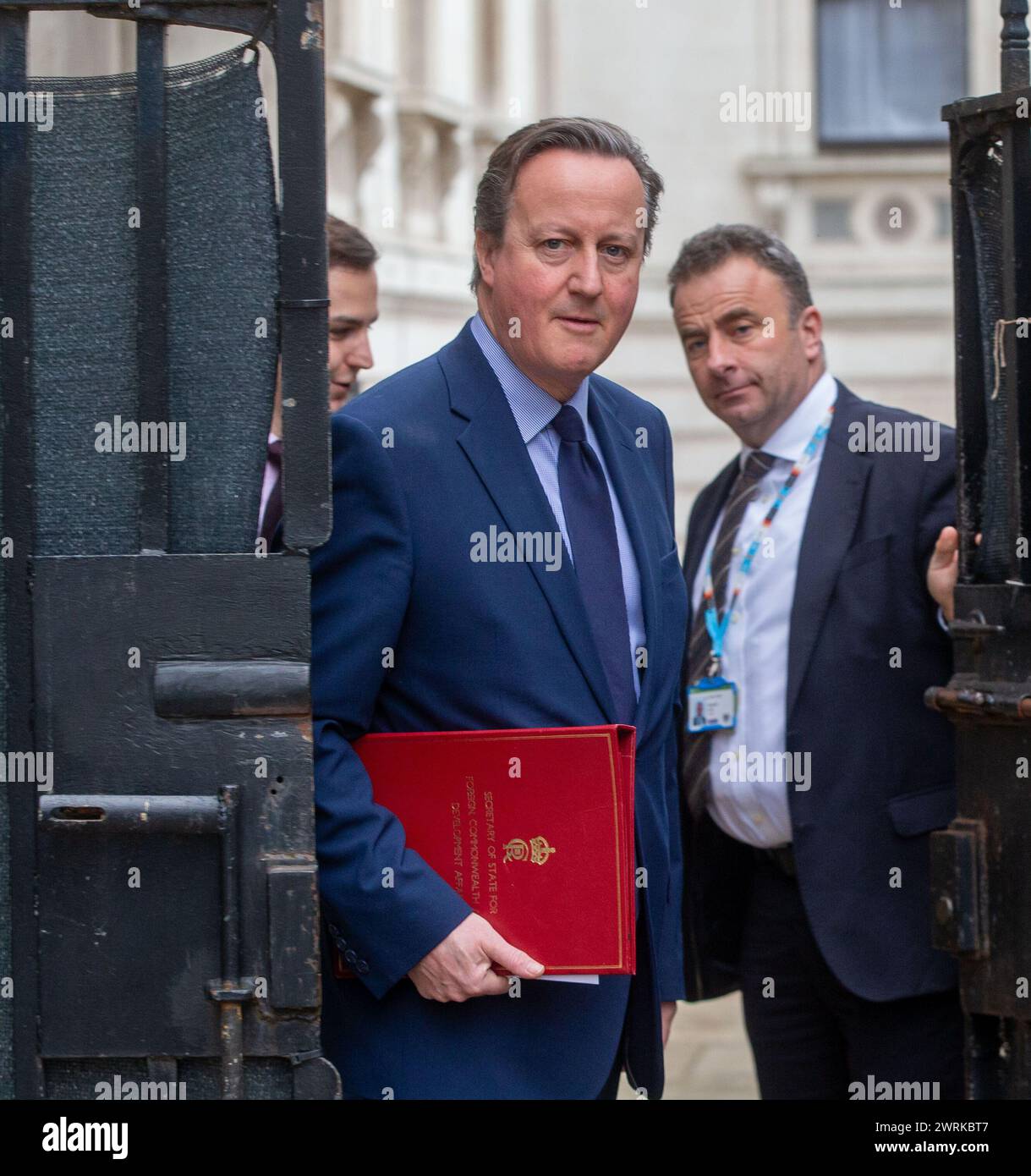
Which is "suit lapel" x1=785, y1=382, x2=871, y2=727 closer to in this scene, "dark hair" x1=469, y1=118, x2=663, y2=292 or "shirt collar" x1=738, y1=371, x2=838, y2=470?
"shirt collar" x1=738, y1=371, x2=838, y2=470

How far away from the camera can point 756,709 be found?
11.2 ft

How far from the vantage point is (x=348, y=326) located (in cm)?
389

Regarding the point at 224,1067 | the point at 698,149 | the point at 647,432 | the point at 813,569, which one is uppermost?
the point at 698,149

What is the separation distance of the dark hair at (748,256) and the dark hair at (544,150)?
0.93 meters

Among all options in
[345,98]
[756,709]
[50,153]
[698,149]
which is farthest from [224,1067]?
[698,149]

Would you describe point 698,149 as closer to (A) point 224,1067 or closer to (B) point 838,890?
(B) point 838,890

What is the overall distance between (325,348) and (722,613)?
5.15 ft

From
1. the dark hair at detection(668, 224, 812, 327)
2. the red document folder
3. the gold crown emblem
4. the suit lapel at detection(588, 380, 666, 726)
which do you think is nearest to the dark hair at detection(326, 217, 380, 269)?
the dark hair at detection(668, 224, 812, 327)

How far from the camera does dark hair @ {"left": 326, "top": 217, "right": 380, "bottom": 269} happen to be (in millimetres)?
3885

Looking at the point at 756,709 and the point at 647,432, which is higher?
the point at 647,432

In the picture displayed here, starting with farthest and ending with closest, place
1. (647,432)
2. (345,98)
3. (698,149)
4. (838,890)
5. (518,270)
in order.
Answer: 1. (698,149)
2. (345,98)
3. (838,890)
4. (647,432)
5. (518,270)

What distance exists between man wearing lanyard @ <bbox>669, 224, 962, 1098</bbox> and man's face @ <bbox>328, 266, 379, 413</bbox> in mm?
709

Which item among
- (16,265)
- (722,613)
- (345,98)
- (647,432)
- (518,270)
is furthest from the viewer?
(345,98)

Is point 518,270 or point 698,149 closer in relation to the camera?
point 518,270
